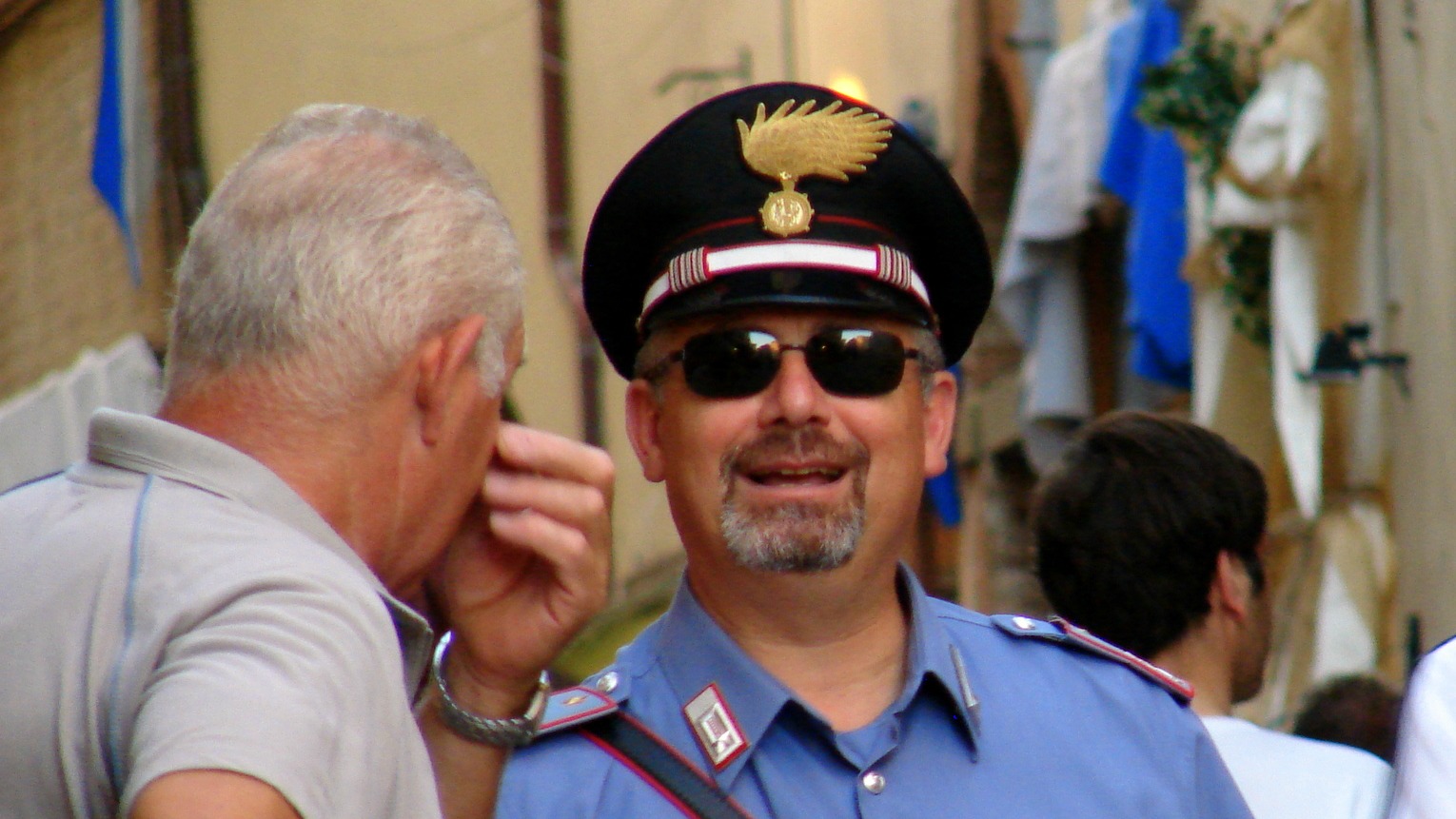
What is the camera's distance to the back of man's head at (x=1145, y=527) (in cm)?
297

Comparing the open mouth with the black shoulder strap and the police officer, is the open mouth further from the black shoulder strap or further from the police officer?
the black shoulder strap

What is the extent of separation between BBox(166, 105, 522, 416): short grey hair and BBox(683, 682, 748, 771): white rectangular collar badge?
0.63 metres

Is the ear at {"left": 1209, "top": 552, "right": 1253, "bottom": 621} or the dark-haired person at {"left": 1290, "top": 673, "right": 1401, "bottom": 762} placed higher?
the ear at {"left": 1209, "top": 552, "right": 1253, "bottom": 621}

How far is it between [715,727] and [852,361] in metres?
0.52

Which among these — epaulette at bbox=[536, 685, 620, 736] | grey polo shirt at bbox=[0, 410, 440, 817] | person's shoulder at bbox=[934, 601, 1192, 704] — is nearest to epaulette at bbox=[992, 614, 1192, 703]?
person's shoulder at bbox=[934, 601, 1192, 704]

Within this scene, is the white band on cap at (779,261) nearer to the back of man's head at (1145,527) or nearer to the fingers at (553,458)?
the fingers at (553,458)

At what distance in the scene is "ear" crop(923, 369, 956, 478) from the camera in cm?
261

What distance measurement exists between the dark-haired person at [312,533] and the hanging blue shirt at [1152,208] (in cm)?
451

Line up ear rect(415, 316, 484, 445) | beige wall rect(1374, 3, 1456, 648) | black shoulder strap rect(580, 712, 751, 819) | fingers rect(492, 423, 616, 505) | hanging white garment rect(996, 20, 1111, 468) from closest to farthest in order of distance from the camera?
ear rect(415, 316, 484, 445)
fingers rect(492, 423, 616, 505)
black shoulder strap rect(580, 712, 751, 819)
beige wall rect(1374, 3, 1456, 648)
hanging white garment rect(996, 20, 1111, 468)

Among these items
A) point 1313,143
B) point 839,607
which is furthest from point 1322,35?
point 839,607

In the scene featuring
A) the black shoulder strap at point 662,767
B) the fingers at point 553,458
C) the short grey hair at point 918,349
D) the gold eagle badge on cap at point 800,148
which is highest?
the gold eagle badge on cap at point 800,148

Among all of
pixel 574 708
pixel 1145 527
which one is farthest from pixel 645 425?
pixel 1145 527

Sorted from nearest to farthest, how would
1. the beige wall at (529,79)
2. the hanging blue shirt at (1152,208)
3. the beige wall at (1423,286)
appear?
1. the beige wall at (1423,286)
2. the beige wall at (529,79)
3. the hanging blue shirt at (1152,208)

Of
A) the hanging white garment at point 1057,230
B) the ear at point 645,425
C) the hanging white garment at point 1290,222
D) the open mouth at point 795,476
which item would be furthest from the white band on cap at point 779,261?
the hanging white garment at point 1057,230
